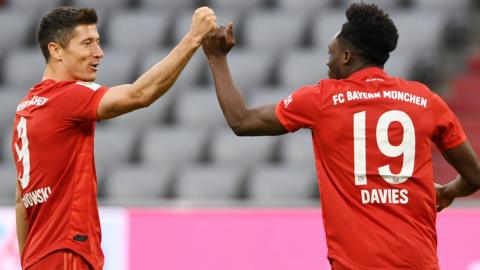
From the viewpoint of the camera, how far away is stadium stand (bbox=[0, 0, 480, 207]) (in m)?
10.2

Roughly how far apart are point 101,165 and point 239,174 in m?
1.32

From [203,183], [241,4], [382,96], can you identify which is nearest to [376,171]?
[382,96]

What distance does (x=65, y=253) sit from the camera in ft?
18.5

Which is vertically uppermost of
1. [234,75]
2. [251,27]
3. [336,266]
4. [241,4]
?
[241,4]

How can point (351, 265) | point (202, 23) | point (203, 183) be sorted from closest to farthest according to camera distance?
point (351, 265) → point (202, 23) → point (203, 183)

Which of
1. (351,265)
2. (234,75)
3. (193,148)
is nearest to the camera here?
(351,265)

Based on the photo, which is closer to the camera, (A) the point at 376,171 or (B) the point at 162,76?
(A) the point at 376,171

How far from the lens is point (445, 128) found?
18.4 feet

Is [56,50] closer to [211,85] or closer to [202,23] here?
[202,23]

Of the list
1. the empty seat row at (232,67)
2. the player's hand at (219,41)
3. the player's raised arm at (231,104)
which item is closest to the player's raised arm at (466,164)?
the player's raised arm at (231,104)

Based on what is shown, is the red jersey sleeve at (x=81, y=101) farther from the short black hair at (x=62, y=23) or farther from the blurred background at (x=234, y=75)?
the blurred background at (x=234, y=75)

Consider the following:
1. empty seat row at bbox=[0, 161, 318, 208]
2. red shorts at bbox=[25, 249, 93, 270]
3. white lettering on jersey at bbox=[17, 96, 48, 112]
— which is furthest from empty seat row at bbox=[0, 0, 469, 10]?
red shorts at bbox=[25, 249, 93, 270]

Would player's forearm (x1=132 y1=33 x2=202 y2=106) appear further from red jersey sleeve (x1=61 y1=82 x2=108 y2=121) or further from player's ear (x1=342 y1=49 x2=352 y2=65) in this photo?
player's ear (x1=342 y1=49 x2=352 y2=65)

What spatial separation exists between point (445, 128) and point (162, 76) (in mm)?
1277
